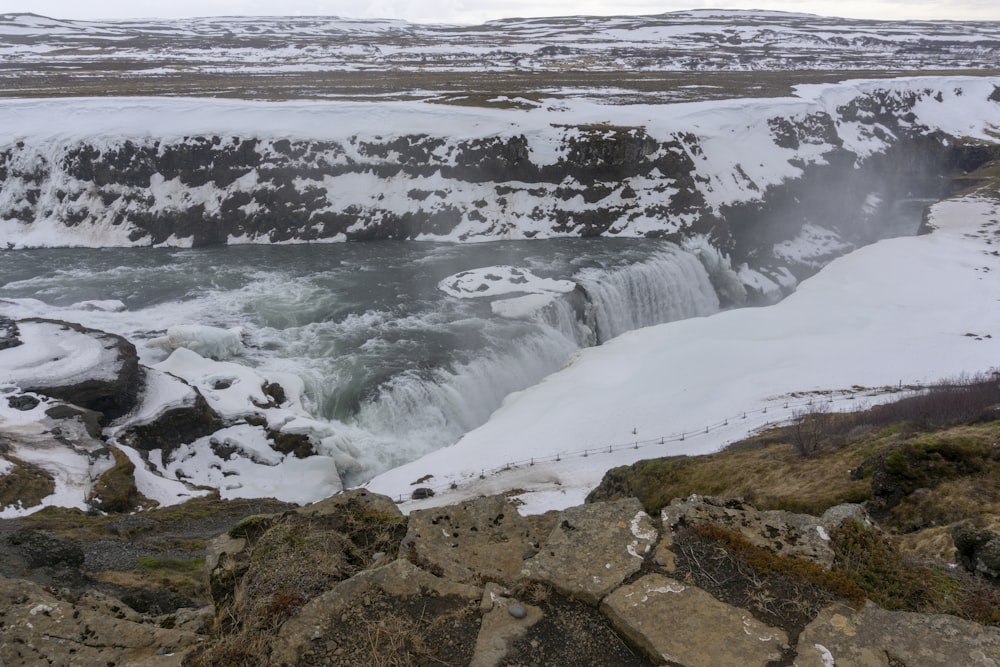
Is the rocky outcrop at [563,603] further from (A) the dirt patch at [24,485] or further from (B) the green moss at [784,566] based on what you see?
(A) the dirt patch at [24,485]

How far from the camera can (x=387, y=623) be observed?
543 centimetres

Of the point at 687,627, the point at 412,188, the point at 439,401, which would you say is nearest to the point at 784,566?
the point at 687,627

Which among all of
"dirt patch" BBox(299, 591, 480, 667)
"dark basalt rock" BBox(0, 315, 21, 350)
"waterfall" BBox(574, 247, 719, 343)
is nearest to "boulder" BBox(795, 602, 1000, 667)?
"dirt patch" BBox(299, 591, 480, 667)

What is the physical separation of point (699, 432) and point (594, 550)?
42.8ft

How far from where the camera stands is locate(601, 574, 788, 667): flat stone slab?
16.0ft

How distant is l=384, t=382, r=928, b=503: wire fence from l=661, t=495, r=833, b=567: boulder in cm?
1011

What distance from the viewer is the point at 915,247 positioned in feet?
122

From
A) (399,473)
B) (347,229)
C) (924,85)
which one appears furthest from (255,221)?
(924,85)

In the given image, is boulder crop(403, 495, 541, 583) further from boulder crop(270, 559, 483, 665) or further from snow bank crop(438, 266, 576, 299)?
snow bank crop(438, 266, 576, 299)

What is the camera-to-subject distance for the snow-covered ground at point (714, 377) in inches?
680

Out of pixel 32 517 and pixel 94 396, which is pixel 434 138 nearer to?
pixel 94 396

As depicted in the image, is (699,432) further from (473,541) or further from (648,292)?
(648,292)

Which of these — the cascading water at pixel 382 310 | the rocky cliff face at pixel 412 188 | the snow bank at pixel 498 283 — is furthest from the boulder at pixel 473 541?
the rocky cliff face at pixel 412 188

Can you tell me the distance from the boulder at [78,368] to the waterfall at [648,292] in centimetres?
1984
